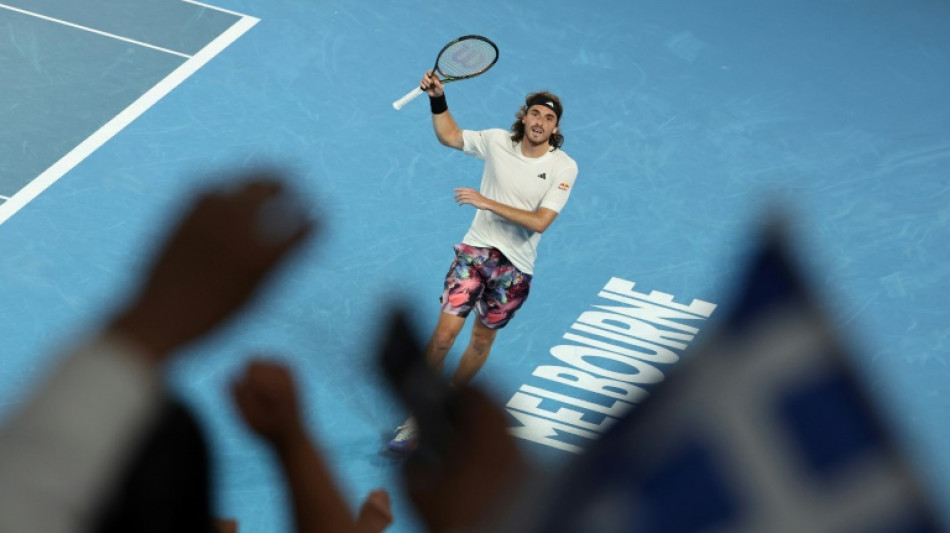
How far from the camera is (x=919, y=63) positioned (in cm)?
1248

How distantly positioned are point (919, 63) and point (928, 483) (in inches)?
494

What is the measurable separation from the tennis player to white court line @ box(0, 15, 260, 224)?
334 cm

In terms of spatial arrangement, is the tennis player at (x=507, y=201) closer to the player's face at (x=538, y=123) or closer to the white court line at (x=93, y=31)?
the player's face at (x=538, y=123)

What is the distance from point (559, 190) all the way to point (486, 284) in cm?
62

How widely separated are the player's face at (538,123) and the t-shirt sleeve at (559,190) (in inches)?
7.9

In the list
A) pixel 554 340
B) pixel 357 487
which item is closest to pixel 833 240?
pixel 554 340

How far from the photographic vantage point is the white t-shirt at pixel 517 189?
7.20m

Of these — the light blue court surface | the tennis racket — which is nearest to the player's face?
the tennis racket

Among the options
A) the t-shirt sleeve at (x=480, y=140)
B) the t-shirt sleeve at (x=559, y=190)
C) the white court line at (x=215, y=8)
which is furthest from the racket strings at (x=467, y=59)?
the white court line at (x=215, y=8)

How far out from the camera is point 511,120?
10.8m

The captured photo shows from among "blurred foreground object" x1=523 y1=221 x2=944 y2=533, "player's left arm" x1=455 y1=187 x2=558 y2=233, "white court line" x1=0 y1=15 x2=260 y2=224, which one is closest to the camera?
"blurred foreground object" x1=523 y1=221 x2=944 y2=533

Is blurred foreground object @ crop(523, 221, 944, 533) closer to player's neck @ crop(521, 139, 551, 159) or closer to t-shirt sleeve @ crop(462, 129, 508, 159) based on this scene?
player's neck @ crop(521, 139, 551, 159)

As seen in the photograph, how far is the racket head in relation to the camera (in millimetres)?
7586

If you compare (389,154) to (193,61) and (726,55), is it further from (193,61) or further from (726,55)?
(726,55)
